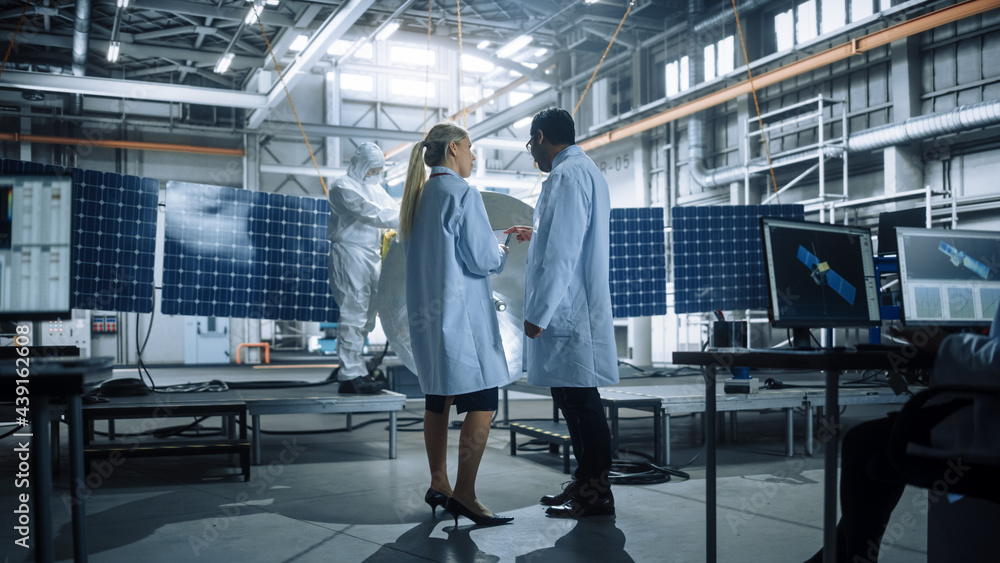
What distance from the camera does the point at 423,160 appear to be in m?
3.37

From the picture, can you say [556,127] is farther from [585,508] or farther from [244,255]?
[244,255]

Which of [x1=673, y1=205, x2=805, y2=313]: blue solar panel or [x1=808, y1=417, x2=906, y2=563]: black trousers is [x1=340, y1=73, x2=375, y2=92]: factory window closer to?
[x1=673, y1=205, x2=805, y2=313]: blue solar panel

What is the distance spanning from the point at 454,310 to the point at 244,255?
337 cm

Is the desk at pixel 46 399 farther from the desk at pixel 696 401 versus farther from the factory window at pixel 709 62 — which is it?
the factory window at pixel 709 62

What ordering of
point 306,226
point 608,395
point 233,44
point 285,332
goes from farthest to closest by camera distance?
point 285,332 → point 233,44 → point 306,226 → point 608,395

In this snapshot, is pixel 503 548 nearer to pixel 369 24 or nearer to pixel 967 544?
pixel 967 544

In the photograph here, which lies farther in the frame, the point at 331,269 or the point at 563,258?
the point at 331,269


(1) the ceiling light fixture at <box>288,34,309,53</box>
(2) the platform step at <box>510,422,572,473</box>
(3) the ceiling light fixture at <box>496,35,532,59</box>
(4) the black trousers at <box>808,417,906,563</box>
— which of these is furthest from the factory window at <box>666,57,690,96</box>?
(4) the black trousers at <box>808,417,906,563</box>

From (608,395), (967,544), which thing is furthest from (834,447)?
(608,395)

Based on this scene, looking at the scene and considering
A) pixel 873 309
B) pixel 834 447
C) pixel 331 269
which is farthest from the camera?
pixel 331 269

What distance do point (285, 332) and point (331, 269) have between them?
14.1 meters

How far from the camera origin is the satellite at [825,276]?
292cm

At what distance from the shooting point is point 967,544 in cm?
196

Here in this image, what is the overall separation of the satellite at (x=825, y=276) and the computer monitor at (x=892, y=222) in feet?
10.9
